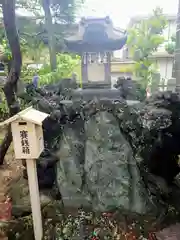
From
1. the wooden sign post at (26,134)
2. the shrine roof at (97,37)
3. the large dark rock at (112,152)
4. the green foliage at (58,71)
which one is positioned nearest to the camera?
the wooden sign post at (26,134)

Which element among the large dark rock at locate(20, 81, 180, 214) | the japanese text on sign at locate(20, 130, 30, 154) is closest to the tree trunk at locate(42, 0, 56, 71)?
the large dark rock at locate(20, 81, 180, 214)

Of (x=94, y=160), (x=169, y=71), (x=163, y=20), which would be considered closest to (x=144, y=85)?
(x=169, y=71)

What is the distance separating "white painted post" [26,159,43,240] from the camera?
2416 millimetres

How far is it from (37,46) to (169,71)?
12.0ft

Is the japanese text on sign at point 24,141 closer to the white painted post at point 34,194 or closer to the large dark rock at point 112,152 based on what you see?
the white painted post at point 34,194

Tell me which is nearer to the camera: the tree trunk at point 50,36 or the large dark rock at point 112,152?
the large dark rock at point 112,152

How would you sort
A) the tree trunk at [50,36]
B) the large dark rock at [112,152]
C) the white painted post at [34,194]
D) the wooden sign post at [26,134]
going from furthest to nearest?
the tree trunk at [50,36]
the large dark rock at [112,152]
the white painted post at [34,194]
the wooden sign post at [26,134]

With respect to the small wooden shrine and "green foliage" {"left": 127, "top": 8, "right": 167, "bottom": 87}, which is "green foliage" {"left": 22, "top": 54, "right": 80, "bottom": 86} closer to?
the small wooden shrine

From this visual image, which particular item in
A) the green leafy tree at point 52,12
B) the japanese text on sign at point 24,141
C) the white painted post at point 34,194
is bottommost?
the white painted post at point 34,194

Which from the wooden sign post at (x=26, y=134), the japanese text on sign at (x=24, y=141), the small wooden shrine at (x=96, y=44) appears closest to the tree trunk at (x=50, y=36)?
the small wooden shrine at (x=96, y=44)

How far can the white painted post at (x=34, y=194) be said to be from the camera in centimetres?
242

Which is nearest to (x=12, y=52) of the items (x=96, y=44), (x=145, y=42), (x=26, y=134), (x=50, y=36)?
(x=96, y=44)

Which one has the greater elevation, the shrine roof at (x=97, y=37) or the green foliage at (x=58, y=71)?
the shrine roof at (x=97, y=37)

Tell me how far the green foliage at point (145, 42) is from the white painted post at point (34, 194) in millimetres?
3819
